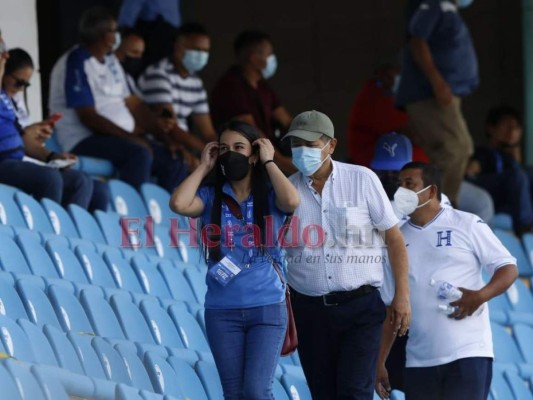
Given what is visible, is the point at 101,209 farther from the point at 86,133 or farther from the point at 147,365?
the point at 147,365

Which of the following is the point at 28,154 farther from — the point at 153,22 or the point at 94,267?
the point at 153,22

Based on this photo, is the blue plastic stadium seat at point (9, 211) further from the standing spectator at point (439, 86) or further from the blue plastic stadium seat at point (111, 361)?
the standing spectator at point (439, 86)

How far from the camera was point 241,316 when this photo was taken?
5.42m

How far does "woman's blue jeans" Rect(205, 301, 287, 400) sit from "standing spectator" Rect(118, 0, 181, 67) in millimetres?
4958

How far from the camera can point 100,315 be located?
616 centimetres

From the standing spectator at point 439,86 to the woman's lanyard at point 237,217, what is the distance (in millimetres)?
4429

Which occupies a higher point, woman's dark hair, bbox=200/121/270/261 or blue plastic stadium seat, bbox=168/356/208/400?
woman's dark hair, bbox=200/121/270/261

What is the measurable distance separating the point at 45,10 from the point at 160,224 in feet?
7.96

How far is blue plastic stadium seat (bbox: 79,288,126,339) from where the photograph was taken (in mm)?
6094

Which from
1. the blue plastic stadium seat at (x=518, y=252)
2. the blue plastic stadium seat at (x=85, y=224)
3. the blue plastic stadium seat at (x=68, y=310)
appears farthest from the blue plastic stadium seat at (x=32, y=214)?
the blue plastic stadium seat at (x=518, y=252)

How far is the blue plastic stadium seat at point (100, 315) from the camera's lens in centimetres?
609

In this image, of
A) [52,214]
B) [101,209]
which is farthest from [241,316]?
[101,209]

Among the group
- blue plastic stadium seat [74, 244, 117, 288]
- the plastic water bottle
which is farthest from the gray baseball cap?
blue plastic stadium seat [74, 244, 117, 288]

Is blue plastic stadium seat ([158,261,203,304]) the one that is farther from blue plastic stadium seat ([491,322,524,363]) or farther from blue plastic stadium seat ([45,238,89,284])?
blue plastic stadium seat ([491,322,524,363])
